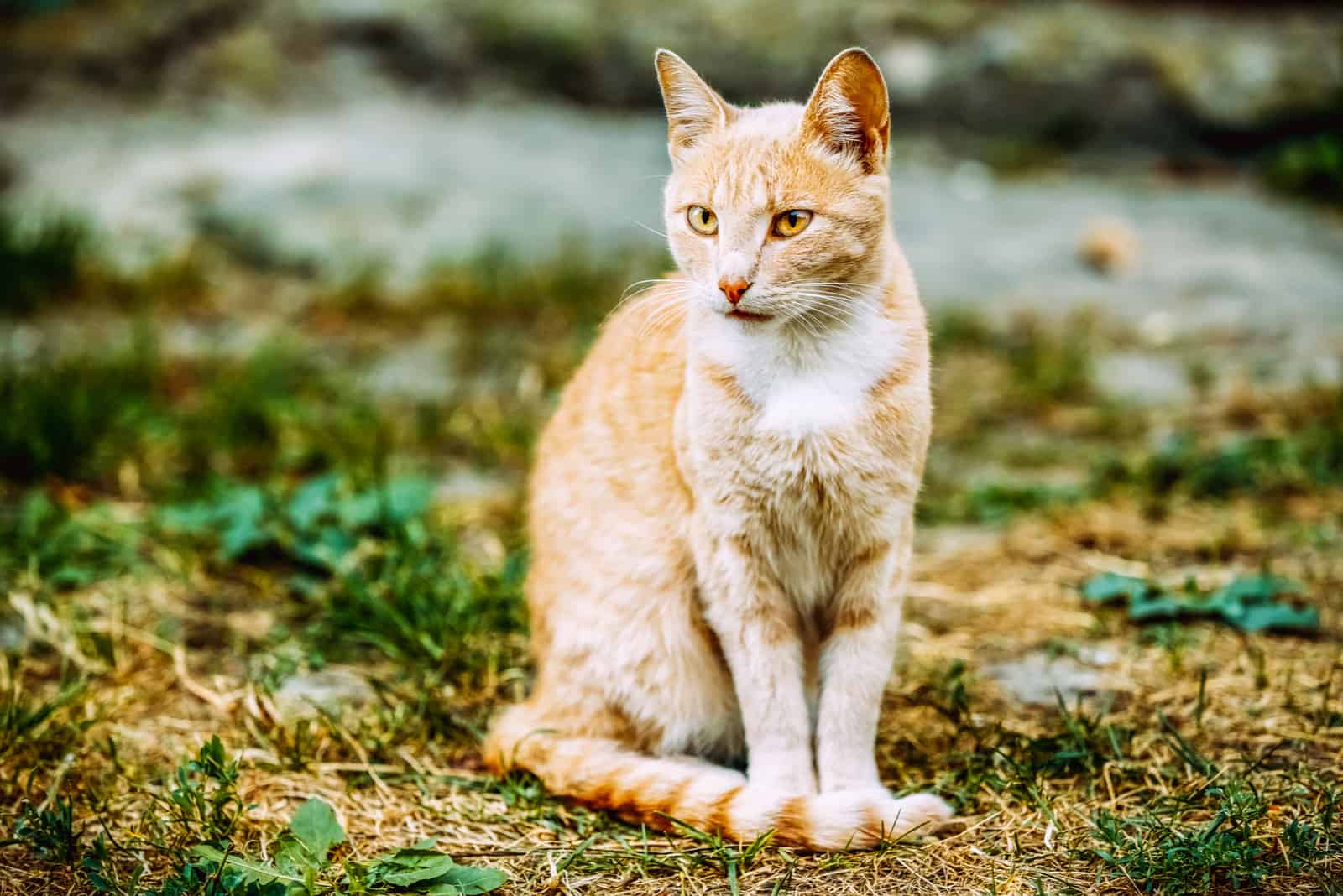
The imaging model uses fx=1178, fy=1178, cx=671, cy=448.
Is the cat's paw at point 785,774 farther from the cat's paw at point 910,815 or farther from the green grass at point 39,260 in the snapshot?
the green grass at point 39,260

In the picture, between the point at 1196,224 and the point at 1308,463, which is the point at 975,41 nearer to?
the point at 1196,224

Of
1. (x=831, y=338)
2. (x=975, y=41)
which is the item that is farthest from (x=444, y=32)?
(x=831, y=338)

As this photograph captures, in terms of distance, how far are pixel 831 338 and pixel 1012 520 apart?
5.39ft

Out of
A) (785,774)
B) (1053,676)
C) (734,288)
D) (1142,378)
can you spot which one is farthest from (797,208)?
(1142,378)

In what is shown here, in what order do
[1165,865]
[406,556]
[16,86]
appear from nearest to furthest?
[1165,865] → [406,556] → [16,86]

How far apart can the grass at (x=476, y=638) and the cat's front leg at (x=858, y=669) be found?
19cm

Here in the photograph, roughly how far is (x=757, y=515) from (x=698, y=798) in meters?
0.50

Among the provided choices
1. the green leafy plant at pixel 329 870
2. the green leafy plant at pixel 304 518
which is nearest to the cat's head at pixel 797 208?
the green leafy plant at pixel 329 870

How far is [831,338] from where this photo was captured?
2.10 metres

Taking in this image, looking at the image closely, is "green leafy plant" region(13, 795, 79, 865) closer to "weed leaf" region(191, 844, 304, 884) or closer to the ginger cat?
"weed leaf" region(191, 844, 304, 884)

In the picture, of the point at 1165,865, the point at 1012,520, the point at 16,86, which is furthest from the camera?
the point at 16,86

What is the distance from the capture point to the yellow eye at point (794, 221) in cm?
205

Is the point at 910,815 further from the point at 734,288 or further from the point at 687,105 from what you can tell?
the point at 687,105

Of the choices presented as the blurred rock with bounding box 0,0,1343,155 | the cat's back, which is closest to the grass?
the cat's back
